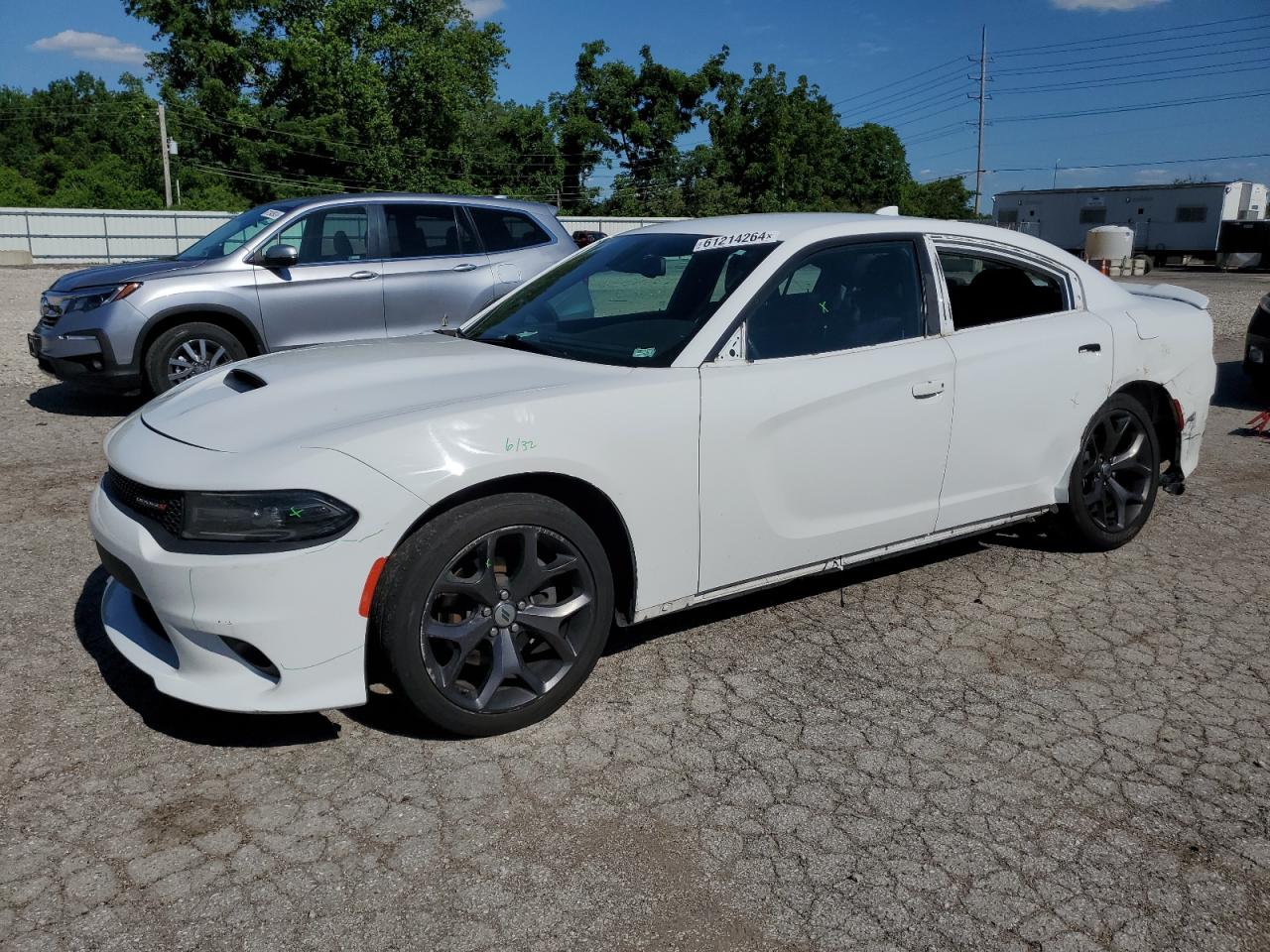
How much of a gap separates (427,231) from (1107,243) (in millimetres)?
32375

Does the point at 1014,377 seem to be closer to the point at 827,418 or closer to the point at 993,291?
the point at 993,291

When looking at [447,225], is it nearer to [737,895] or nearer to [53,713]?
[53,713]

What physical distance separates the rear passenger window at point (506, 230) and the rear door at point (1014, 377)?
214 inches

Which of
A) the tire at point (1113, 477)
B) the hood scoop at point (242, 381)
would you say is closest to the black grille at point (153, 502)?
the hood scoop at point (242, 381)

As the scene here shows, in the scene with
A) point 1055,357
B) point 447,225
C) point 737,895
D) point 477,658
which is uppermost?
point 447,225

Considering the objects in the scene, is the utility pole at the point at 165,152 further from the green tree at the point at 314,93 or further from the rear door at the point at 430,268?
the rear door at the point at 430,268

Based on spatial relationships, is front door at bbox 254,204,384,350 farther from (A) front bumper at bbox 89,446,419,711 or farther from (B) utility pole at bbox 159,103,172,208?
(B) utility pole at bbox 159,103,172,208

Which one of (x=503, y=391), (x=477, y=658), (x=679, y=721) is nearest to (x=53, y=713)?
(x=477, y=658)

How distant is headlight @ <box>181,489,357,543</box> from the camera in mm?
2986

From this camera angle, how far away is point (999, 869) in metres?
Answer: 2.77

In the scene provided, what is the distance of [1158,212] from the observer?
46.2 meters

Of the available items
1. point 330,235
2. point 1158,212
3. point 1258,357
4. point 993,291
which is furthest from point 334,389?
point 1158,212

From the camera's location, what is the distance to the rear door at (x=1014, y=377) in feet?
14.6

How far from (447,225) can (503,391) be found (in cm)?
615
